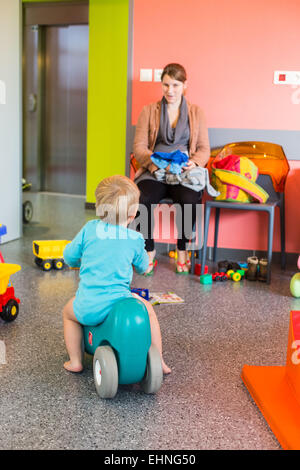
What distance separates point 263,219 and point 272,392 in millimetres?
2095

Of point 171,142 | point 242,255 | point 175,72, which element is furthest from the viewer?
point 242,255

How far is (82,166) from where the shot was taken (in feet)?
21.4

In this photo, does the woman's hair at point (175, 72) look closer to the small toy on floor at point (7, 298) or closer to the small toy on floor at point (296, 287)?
the small toy on floor at point (296, 287)

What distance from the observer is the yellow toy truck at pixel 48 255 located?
2961 millimetres

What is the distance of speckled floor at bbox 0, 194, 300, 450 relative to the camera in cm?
129

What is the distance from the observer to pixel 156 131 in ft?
10.4

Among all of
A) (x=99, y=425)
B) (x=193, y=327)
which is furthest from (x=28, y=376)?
(x=193, y=327)

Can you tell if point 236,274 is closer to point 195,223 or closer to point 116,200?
point 195,223

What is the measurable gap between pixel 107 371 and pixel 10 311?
797mm

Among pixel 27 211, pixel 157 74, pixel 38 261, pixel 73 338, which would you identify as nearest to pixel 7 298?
pixel 73 338

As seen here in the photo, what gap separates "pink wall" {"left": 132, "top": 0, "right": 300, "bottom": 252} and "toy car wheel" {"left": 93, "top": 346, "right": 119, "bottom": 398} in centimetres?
227

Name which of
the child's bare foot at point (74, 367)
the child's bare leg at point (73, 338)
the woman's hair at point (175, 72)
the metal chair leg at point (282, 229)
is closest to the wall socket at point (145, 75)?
the woman's hair at point (175, 72)

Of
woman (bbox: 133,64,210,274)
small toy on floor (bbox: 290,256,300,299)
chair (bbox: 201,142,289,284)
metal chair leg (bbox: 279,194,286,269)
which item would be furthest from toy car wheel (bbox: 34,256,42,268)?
metal chair leg (bbox: 279,194,286,269)

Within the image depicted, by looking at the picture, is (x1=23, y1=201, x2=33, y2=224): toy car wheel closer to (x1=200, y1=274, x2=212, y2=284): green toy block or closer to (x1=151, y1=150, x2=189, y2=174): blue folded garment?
(x1=151, y1=150, x2=189, y2=174): blue folded garment
